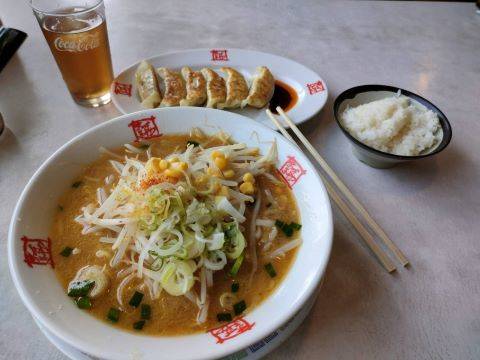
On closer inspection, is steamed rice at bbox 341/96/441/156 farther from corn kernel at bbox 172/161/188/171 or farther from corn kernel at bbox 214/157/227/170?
corn kernel at bbox 172/161/188/171

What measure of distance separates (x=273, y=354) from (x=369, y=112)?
1.16 metres

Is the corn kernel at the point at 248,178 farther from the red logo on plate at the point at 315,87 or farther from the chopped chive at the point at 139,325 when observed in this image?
the red logo on plate at the point at 315,87

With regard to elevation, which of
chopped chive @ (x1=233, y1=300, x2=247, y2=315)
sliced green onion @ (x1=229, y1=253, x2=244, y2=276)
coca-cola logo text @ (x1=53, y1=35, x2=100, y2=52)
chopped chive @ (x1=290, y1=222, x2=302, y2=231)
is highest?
coca-cola logo text @ (x1=53, y1=35, x2=100, y2=52)

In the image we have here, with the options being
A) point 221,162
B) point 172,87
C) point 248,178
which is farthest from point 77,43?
point 248,178

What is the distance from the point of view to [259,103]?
191cm

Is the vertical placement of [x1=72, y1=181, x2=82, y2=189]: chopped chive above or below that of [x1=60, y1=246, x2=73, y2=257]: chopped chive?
above

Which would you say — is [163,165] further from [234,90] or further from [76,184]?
[234,90]

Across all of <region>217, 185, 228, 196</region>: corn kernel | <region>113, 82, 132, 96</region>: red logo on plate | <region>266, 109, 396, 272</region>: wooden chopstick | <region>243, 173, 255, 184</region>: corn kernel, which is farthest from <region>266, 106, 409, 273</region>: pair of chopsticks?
<region>113, 82, 132, 96</region>: red logo on plate

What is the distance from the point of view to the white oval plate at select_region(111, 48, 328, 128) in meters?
1.88

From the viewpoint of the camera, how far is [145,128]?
1563 mm

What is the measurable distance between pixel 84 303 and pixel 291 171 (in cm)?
83

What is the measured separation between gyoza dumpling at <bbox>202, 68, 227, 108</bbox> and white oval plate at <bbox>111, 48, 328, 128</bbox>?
120mm

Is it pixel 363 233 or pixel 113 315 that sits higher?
pixel 113 315

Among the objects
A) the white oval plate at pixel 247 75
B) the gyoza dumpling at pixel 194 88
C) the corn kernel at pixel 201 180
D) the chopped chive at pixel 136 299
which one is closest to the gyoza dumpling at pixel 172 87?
the gyoza dumpling at pixel 194 88
